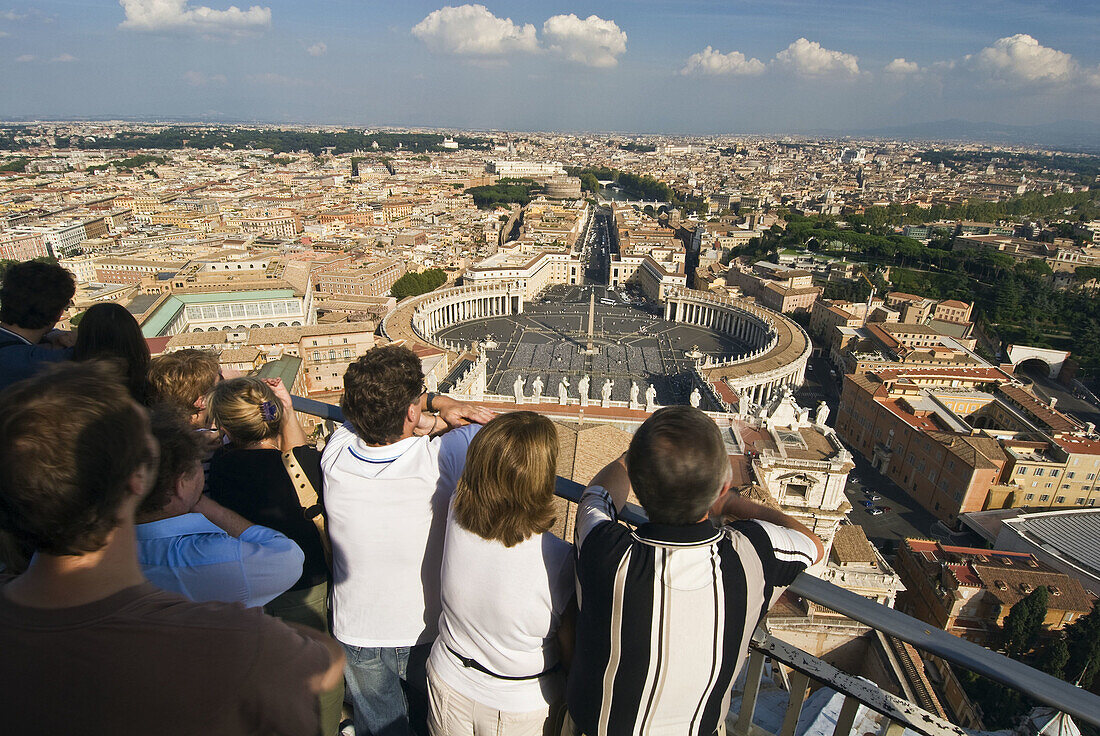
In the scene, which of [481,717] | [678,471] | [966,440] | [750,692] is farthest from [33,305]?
[966,440]

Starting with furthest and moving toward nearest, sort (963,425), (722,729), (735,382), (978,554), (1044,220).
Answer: (1044,220) → (735,382) → (963,425) → (978,554) → (722,729)

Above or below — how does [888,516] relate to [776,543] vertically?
below

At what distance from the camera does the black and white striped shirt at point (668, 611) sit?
203 cm

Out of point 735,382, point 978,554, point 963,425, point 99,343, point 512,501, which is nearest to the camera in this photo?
point 512,501

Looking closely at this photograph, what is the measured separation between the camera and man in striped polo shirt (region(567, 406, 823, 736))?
6.64ft

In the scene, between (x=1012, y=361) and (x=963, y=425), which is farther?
(x=1012, y=361)

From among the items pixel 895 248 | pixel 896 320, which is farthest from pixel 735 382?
pixel 895 248

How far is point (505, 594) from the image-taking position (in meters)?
2.35

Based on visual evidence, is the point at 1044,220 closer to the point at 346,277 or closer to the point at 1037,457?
the point at 1037,457

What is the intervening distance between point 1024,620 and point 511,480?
17.0m

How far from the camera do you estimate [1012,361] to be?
128 ft

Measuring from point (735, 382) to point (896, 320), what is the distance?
17875 millimetres

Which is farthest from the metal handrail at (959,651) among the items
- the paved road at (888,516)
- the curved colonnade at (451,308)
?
the curved colonnade at (451,308)

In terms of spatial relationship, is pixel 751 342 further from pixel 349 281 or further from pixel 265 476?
pixel 265 476
